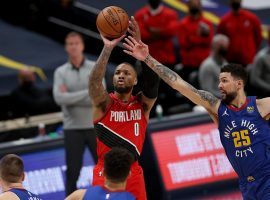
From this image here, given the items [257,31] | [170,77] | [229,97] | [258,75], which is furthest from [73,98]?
[257,31]

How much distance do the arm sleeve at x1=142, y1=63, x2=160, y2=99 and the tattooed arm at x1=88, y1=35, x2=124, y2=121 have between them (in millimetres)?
422

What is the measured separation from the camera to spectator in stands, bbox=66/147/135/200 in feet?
20.6

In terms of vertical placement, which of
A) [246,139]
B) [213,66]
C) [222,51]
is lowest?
[246,139]

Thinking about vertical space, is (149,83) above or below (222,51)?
below

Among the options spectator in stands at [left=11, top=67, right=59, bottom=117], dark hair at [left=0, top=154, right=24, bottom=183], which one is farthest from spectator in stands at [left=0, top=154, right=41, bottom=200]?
spectator in stands at [left=11, top=67, right=59, bottom=117]

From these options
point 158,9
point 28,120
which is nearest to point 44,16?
point 158,9

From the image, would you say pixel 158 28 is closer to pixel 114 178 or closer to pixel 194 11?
pixel 194 11

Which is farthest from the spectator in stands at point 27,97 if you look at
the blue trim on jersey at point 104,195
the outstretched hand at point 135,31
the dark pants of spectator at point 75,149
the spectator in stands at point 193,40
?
the blue trim on jersey at point 104,195

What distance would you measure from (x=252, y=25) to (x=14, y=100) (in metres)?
Answer: 4.44

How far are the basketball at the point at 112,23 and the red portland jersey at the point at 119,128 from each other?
0.72 m

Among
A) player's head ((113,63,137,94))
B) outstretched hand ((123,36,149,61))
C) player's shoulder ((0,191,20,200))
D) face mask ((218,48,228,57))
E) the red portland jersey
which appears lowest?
player's shoulder ((0,191,20,200))

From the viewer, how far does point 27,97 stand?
12578 mm

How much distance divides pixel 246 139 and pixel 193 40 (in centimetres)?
563

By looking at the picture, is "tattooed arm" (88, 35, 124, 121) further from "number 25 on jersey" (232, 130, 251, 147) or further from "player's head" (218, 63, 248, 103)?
"number 25 on jersey" (232, 130, 251, 147)
